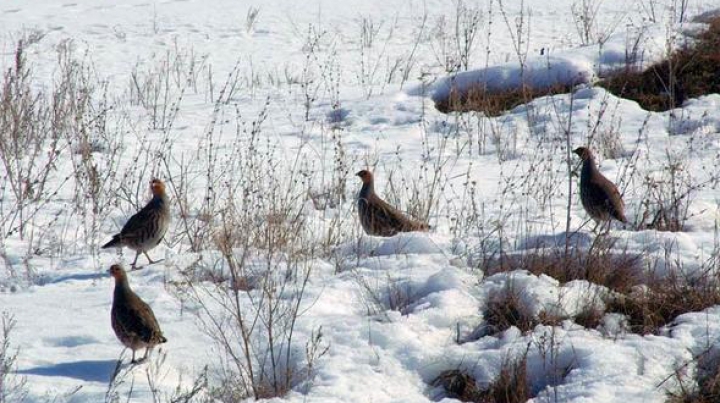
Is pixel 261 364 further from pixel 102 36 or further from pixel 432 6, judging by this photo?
pixel 432 6

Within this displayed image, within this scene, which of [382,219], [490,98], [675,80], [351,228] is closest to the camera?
[382,219]

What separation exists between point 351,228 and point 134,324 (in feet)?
10.9

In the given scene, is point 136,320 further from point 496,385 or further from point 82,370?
point 496,385

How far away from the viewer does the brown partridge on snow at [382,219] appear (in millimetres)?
7922

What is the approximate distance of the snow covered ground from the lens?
534 cm

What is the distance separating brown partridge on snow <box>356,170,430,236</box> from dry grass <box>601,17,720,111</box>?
4.82 m

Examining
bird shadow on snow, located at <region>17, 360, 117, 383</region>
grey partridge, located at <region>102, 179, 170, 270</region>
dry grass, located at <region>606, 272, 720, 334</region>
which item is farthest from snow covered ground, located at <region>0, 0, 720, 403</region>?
grey partridge, located at <region>102, 179, 170, 270</region>

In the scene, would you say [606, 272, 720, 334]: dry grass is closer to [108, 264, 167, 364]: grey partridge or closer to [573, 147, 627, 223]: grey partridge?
[573, 147, 627, 223]: grey partridge

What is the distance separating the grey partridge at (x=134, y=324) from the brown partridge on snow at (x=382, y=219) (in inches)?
111

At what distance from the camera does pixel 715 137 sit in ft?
34.9

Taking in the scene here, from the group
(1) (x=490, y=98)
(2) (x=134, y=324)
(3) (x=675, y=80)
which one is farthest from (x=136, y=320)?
(3) (x=675, y=80)

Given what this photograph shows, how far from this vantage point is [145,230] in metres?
7.14

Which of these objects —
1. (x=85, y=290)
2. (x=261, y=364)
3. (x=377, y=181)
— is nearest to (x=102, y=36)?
(x=377, y=181)

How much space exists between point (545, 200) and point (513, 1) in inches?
515
